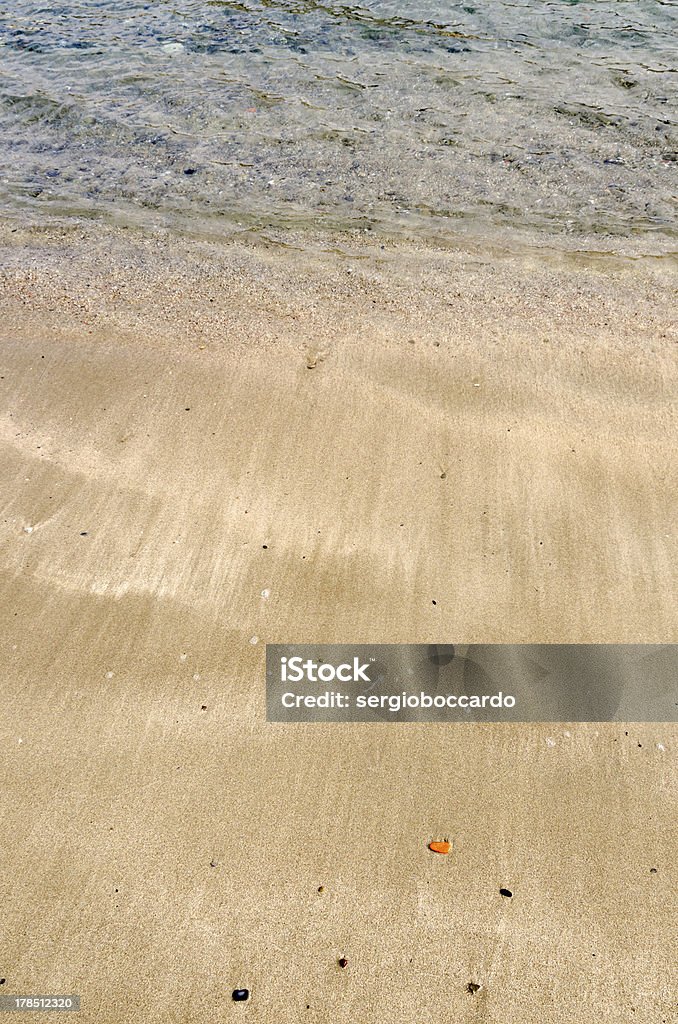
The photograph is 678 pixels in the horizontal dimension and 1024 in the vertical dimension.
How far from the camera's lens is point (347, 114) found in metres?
8.91

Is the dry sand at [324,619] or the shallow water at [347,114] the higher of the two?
the shallow water at [347,114]

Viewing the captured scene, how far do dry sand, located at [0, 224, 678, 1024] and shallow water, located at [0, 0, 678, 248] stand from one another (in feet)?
4.77

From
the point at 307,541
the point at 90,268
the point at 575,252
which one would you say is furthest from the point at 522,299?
the point at 90,268
